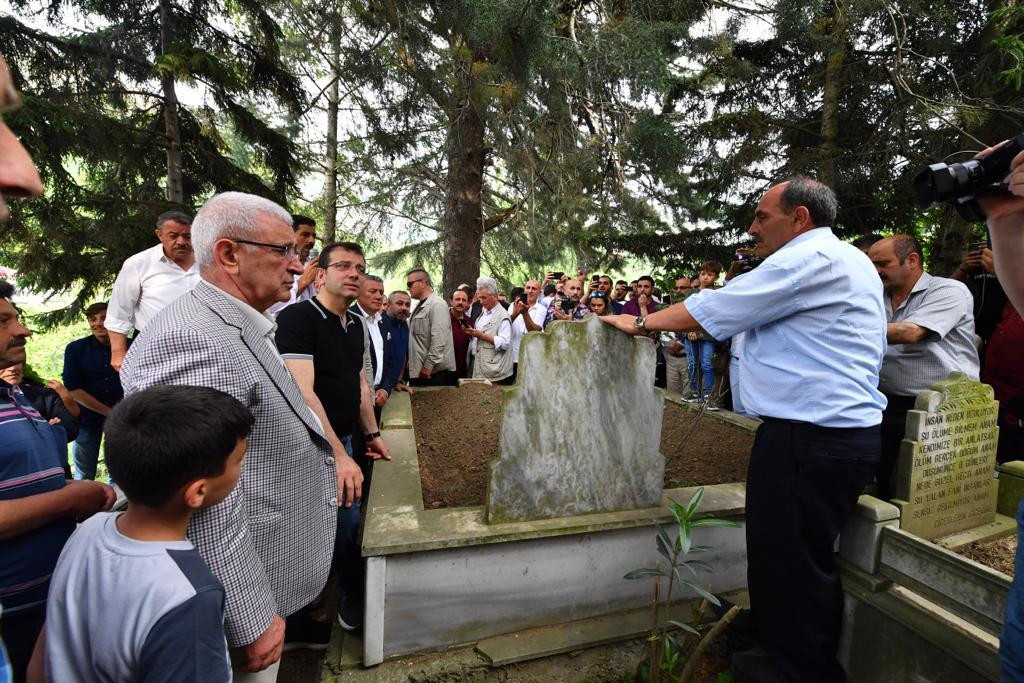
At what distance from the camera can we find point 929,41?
5.29 m

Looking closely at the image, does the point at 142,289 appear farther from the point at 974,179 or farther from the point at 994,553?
the point at 994,553

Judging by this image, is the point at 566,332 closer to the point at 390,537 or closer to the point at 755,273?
the point at 755,273

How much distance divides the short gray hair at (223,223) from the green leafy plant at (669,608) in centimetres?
185

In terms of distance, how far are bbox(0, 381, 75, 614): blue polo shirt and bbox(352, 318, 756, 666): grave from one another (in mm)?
1033

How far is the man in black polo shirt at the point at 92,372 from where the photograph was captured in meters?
3.90

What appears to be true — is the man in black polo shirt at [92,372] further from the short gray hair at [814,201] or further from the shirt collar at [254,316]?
the short gray hair at [814,201]

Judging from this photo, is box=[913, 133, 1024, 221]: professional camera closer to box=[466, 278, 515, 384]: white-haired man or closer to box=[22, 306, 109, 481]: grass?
box=[466, 278, 515, 384]: white-haired man

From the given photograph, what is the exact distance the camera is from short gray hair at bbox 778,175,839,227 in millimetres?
2086

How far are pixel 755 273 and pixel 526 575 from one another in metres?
1.71

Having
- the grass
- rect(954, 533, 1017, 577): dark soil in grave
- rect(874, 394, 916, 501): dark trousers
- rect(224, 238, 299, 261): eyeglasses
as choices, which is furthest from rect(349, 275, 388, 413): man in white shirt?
the grass

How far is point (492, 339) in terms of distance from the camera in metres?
5.89

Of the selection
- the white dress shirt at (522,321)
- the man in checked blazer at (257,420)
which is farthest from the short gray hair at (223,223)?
the white dress shirt at (522,321)

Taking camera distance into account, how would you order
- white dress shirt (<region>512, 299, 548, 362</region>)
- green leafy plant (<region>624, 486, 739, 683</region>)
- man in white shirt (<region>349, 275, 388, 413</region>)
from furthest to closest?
white dress shirt (<region>512, 299, 548, 362</region>) → man in white shirt (<region>349, 275, 388, 413</region>) → green leafy plant (<region>624, 486, 739, 683</region>)

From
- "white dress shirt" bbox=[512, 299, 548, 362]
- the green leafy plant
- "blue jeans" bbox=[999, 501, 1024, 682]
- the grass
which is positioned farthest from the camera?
the grass
